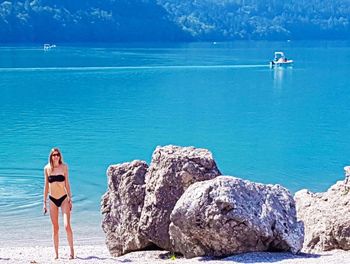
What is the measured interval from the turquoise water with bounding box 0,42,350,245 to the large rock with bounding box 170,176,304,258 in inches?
270

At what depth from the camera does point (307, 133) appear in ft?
137

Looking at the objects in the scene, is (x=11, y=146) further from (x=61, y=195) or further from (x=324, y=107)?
(x=324, y=107)

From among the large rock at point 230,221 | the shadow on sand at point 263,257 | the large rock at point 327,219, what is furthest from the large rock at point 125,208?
the large rock at point 327,219

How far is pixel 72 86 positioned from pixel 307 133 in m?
31.7

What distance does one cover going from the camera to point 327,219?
11836 millimetres

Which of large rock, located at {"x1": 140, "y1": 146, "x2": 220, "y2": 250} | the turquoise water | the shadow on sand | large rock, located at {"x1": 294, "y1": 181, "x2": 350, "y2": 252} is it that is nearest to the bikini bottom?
large rock, located at {"x1": 140, "y1": 146, "x2": 220, "y2": 250}

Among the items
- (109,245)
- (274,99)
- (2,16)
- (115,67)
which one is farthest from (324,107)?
(2,16)

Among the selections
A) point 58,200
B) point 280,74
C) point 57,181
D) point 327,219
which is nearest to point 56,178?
point 57,181

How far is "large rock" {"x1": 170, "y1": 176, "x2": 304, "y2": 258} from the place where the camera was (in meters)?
10.2

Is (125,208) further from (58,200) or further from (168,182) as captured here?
(58,200)

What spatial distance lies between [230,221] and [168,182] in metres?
1.76

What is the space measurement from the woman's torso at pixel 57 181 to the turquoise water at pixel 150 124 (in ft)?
19.8

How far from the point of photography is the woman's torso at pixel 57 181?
35.9ft

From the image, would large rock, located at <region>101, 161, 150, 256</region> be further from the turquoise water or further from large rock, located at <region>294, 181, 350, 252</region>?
the turquoise water
